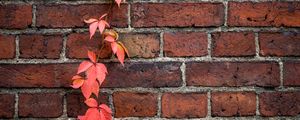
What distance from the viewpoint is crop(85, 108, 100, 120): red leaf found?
1.00 metres

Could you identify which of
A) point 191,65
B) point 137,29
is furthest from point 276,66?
point 137,29

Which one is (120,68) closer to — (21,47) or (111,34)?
(111,34)

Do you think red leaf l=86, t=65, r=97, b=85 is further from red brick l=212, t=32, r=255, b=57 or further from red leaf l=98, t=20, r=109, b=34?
red brick l=212, t=32, r=255, b=57

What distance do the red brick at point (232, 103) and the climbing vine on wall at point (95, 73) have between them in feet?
1.04

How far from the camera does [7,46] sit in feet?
3.43

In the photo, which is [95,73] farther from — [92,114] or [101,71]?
[92,114]

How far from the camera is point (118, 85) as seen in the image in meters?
1.05

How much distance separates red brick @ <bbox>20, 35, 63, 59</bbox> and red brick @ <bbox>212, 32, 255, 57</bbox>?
0.49m

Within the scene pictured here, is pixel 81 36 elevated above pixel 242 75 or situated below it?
above

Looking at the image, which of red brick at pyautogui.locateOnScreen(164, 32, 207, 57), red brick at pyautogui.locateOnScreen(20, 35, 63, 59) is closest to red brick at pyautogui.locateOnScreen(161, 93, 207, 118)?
red brick at pyautogui.locateOnScreen(164, 32, 207, 57)

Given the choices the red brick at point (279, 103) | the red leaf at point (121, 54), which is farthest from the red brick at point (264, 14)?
the red leaf at point (121, 54)

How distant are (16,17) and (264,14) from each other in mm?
768

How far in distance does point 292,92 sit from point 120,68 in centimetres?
54

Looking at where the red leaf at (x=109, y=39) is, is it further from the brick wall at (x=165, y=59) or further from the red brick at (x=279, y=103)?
the red brick at (x=279, y=103)
